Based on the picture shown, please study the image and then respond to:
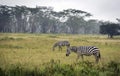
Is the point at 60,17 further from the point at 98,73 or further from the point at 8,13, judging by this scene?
the point at 98,73

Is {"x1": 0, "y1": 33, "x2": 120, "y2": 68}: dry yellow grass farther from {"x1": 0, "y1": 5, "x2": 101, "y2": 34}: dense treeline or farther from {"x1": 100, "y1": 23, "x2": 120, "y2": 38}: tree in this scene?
{"x1": 0, "y1": 5, "x2": 101, "y2": 34}: dense treeline

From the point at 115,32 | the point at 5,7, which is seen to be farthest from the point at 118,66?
the point at 5,7

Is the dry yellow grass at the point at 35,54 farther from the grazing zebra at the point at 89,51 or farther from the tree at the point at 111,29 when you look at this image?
the tree at the point at 111,29

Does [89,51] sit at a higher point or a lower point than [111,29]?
higher

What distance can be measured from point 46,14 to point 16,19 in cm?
1129

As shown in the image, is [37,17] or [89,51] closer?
[89,51]

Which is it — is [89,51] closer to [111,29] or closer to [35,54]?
[35,54]

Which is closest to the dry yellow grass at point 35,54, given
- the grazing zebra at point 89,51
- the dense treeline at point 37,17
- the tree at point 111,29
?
the grazing zebra at point 89,51

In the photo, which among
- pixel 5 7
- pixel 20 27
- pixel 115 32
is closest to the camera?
pixel 115 32

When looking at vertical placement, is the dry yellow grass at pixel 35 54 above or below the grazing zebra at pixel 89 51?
below

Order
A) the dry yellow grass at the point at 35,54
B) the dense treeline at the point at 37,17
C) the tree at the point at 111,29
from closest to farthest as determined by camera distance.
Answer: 1. the dry yellow grass at the point at 35,54
2. the tree at the point at 111,29
3. the dense treeline at the point at 37,17

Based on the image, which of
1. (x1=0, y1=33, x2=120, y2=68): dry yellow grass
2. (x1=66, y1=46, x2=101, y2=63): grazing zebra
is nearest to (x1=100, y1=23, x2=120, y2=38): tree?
(x1=0, y1=33, x2=120, y2=68): dry yellow grass

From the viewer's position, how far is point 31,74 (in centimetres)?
998

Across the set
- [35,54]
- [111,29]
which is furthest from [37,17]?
[35,54]
